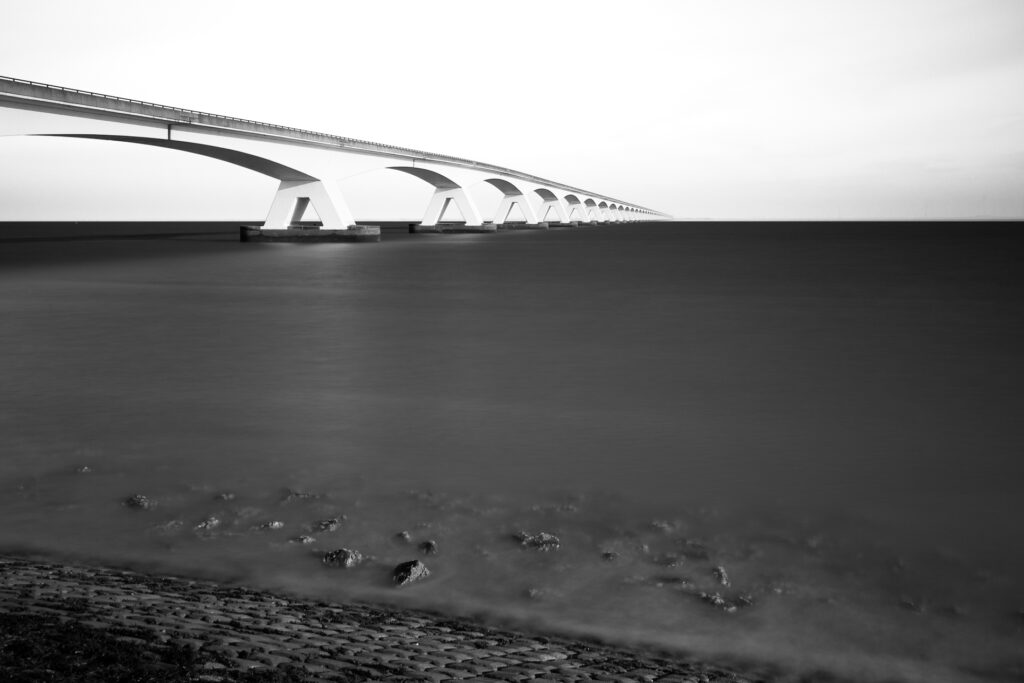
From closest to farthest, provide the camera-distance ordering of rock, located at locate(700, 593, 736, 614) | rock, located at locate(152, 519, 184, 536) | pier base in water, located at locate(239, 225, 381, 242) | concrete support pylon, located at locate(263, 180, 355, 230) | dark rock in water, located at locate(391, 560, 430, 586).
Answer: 1. rock, located at locate(700, 593, 736, 614)
2. dark rock in water, located at locate(391, 560, 430, 586)
3. rock, located at locate(152, 519, 184, 536)
4. concrete support pylon, located at locate(263, 180, 355, 230)
5. pier base in water, located at locate(239, 225, 381, 242)

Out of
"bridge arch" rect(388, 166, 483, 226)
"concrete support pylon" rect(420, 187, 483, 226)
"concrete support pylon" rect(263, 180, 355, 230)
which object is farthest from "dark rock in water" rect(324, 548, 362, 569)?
"concrete support pylon" rect(420, 187, 483, 226)

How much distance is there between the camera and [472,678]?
335 centimetres

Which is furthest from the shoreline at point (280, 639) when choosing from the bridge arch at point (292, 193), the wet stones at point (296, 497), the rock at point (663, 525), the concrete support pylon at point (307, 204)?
the concrete support pylon at point (307, 204)

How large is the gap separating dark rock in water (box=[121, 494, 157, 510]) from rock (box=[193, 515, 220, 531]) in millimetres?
646

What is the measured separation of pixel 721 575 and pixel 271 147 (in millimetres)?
44545

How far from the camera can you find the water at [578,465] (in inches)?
196

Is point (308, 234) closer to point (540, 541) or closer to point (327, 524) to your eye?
point (327, 524)

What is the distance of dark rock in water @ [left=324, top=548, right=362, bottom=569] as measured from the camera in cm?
536

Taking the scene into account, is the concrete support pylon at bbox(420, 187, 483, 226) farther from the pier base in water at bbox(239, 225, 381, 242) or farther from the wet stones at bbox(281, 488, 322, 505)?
the wet stones at bbox(281, 488, 322, 505)

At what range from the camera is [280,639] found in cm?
366

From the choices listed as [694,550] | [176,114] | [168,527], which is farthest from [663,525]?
[176,114]

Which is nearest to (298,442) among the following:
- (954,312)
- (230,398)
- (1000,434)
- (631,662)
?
(230,398)

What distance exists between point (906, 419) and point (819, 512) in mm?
4424

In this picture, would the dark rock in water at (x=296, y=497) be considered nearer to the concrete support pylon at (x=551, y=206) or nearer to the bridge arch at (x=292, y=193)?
the bridge arch at (x=292, y=193)
